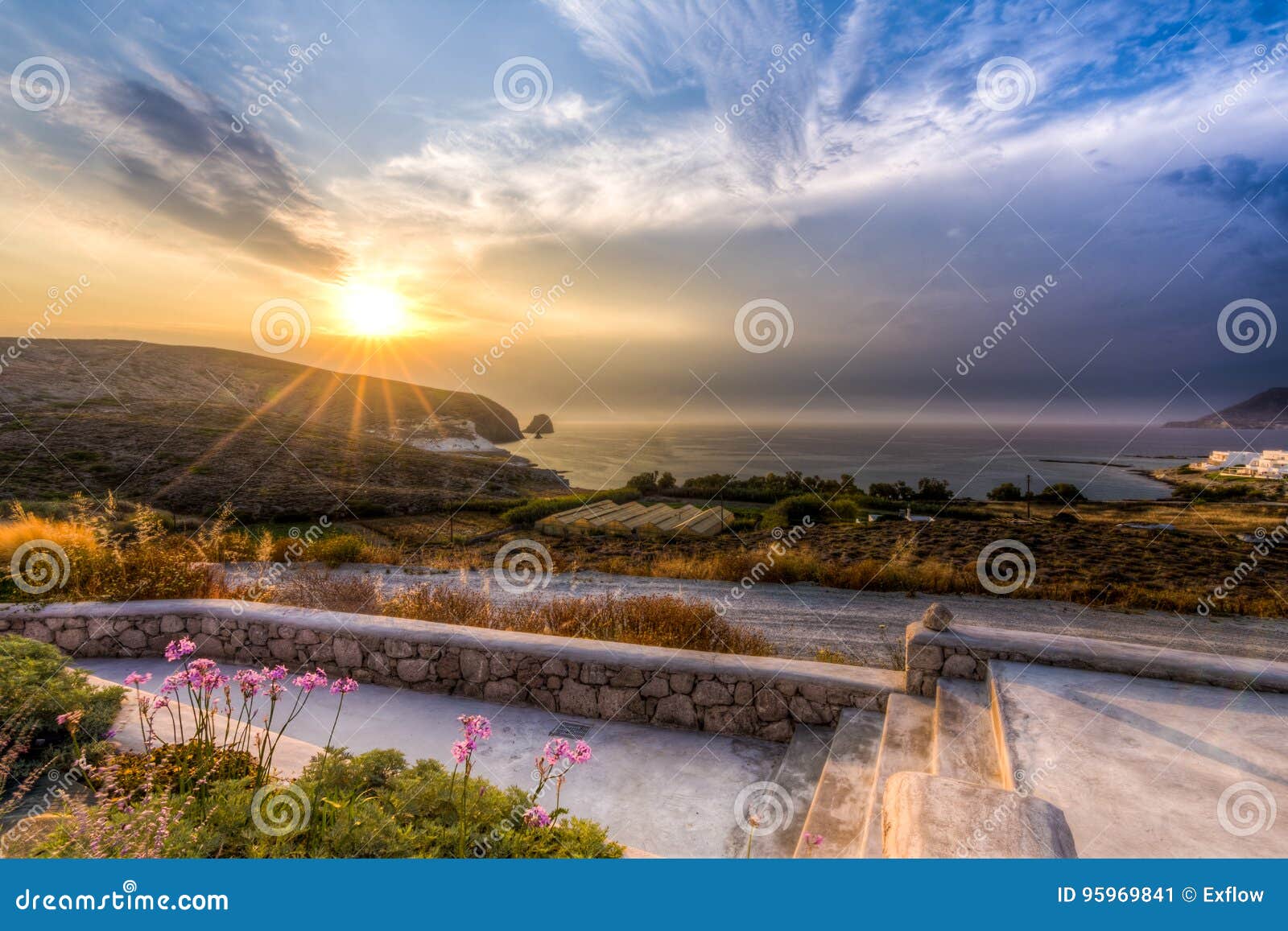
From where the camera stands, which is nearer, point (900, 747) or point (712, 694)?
point (900, 747)

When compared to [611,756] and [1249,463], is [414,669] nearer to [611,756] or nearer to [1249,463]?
[611,756]

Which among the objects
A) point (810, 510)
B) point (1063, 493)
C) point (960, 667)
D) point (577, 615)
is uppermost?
point (1063, 493)

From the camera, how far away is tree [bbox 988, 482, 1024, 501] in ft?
51.4

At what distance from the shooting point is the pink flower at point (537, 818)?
1.99m

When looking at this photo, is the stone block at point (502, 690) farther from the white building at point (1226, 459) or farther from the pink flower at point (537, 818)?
the white building at point (1226, 459)

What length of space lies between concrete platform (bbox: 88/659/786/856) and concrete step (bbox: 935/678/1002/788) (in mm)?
1031

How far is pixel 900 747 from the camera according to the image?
3.30 metres

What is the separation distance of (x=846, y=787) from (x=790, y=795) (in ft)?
1.03

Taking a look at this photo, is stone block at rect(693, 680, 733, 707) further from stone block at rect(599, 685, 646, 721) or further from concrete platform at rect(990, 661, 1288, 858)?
concrete platform at rect(990, 661, 1288, 858)

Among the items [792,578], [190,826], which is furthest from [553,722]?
[792,578]

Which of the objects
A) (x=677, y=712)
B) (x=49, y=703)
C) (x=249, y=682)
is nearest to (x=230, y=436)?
(x=49, y=703)

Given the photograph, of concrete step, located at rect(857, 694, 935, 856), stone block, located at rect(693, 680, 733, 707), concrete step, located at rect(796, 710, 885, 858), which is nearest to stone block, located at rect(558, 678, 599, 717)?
stone block, located at rect(693, 680, 733, 707)

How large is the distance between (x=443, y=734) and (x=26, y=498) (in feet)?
51.5

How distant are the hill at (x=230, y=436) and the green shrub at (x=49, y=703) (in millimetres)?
12664
